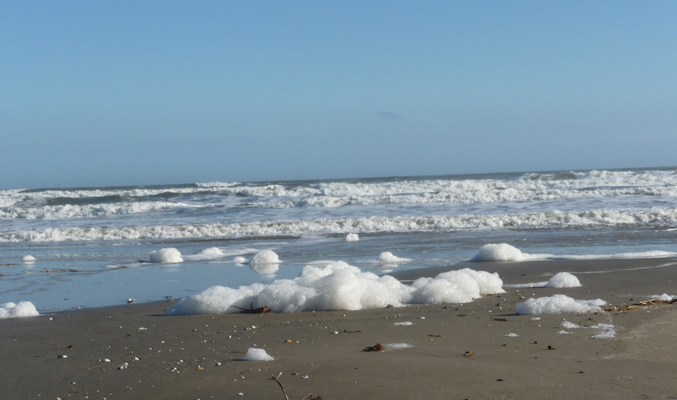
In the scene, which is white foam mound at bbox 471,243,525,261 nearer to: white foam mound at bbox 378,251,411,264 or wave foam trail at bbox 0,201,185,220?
white foam mound at bbox 378,251,411,264

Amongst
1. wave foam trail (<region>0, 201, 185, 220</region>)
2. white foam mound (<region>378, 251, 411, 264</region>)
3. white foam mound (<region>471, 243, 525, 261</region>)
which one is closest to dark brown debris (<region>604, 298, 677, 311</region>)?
white foam mound (<region>471, 243, 525, 261</region>)

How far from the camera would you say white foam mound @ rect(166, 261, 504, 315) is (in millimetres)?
5789

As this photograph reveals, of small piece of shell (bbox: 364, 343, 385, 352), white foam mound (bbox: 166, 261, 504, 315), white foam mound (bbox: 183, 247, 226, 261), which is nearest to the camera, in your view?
small piece of shell (bbox: 364, 343, 385, 352)

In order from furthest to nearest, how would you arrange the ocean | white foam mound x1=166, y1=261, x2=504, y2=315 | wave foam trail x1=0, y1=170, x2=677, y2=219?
wave foam trail x1=0, y1=170, x2=677, y2=219 → the ocean → white foam mound x1=166, y1=261, x2=504, y2=315

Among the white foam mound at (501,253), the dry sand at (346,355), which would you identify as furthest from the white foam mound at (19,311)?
the white foam mound at (501,253)

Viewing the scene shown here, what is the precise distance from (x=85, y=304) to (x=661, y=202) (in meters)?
21.4

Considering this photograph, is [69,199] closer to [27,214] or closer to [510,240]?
[27,214]

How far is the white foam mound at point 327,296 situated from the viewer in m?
5.79

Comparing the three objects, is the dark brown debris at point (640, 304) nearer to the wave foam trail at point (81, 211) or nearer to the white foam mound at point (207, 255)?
the white foam mound at point (207, 255)

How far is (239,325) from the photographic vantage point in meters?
5.29

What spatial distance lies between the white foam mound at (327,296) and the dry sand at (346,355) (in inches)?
6.7

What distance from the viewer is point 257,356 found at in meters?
3.99

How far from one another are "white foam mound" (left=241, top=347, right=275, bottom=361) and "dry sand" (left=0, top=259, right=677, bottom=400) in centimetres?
5

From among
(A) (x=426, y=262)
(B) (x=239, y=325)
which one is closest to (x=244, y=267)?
(A) (x=426, y=262)
